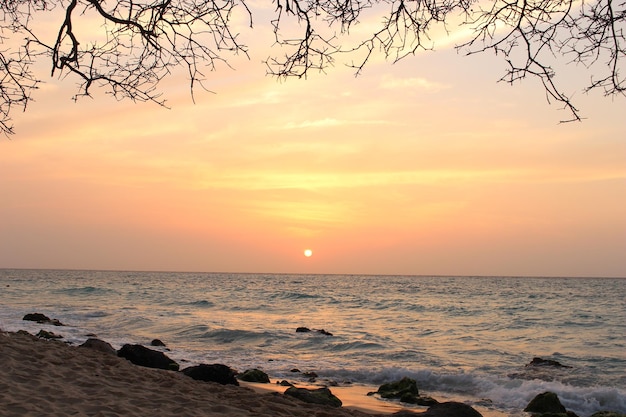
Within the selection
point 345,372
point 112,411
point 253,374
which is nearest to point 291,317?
point 345,372

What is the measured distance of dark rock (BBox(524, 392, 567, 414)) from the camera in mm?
11562

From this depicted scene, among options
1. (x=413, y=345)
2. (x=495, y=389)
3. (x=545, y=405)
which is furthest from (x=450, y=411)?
(x=413, y=345)

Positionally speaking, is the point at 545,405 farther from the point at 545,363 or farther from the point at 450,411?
the point at 545,363

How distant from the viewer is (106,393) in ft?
26.3

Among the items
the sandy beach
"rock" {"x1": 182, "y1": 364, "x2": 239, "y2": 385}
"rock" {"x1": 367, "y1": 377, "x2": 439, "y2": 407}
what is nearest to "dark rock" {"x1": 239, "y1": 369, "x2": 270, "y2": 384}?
"rock" {"x1": 182, "y1": 364, "x2": 239, "y2": 385}

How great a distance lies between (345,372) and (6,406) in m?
10.8

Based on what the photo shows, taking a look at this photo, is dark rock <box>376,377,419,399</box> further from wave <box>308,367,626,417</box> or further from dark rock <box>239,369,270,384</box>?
dark rock <box>239,369,270,384</box>

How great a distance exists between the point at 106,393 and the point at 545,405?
8536 mm

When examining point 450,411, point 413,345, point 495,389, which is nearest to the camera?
point 450,411

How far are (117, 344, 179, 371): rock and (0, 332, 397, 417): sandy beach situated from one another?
2012 mm

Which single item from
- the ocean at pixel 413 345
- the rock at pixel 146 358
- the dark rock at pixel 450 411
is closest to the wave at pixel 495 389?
the ocean at pixel 413 345

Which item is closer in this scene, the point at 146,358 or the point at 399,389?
the point at 399,389

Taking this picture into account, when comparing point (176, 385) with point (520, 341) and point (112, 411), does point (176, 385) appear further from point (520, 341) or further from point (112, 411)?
point (520, 341)

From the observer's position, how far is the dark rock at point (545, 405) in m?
11.6
